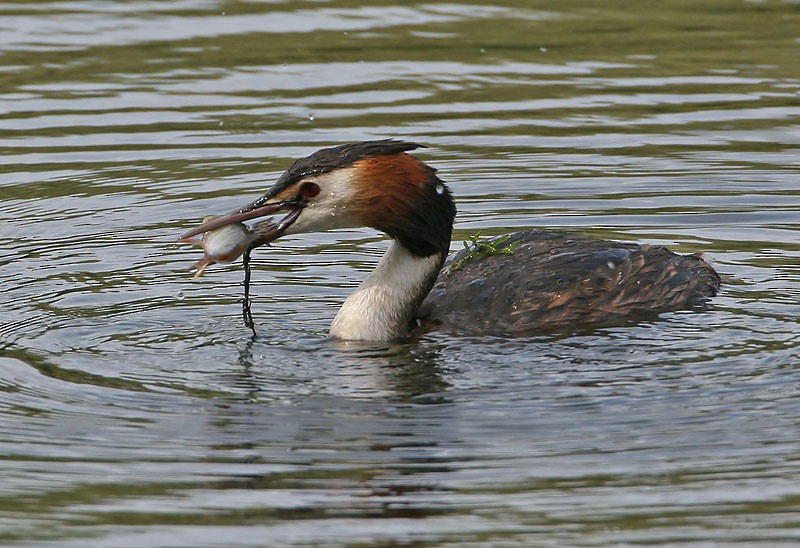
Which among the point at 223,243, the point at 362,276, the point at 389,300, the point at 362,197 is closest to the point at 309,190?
the point at 362,197

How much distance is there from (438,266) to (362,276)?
1.28 metres

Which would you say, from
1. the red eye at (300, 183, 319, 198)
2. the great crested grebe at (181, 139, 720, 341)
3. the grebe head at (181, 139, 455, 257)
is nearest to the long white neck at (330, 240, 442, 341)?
the great crested grebe at (181, 139, 720, 341)

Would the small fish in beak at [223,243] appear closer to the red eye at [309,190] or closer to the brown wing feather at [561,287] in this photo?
the red eye at [309,190]

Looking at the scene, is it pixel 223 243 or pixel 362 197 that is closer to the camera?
pixel 223 243

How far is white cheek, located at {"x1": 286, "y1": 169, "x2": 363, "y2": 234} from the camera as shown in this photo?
897cm

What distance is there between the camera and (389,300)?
9.39 metres

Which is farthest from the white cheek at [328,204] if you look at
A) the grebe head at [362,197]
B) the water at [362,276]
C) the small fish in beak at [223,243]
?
the water at [362,276]

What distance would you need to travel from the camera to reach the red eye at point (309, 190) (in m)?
8.93

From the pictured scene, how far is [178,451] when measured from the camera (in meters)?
7.41

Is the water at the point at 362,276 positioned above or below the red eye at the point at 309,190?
below

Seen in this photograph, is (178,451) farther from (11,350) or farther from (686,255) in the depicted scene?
(686,255)

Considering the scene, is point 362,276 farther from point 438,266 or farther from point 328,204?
point 328,204

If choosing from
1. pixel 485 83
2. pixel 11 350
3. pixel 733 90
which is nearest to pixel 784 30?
pixel 733 90

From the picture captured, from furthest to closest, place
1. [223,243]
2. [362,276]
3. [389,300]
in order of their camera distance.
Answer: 1. [362,276]
2. [389,300]
3. [223,243]
